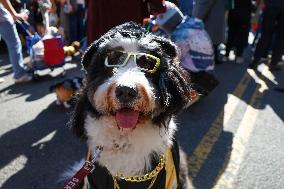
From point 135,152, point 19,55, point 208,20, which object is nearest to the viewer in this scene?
point 135,152

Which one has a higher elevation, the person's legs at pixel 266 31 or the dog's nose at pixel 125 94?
the dog's nose at pixel 125 94

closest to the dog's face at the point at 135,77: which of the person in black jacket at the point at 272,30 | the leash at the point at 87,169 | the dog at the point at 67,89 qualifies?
the leash at the point at 87,169

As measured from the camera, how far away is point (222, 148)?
4.35 metres

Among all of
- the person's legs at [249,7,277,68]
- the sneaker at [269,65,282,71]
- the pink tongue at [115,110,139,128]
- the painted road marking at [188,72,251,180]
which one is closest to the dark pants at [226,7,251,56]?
the person's legs at [249,7,277,68]

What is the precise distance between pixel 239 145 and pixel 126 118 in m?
2.50

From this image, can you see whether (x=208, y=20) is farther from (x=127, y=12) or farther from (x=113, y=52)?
(x=113, y=52)

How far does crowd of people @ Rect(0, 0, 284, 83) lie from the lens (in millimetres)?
4051

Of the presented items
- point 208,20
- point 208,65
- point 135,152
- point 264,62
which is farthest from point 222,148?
point 264,62

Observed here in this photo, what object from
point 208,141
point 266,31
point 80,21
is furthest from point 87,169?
point 80,21

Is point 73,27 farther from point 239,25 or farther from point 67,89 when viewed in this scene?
point 67,89

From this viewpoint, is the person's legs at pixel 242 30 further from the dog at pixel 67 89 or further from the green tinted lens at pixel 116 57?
the green tinted lens at pixel 116 57

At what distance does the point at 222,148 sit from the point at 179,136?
50 cm

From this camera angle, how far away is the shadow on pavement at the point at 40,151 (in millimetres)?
3654

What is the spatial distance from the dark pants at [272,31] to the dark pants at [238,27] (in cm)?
53
